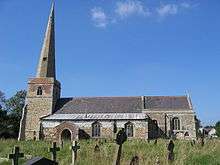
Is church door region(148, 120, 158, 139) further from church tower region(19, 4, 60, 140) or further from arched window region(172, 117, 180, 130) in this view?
church tower region(19, 4, 60, 140)

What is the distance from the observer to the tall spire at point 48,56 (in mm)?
49550

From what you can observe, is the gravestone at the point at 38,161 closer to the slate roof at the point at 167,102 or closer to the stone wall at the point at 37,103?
the slate roof at the point at 167,102

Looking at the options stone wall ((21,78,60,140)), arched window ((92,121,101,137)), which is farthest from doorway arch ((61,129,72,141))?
stone wall ((21,78,60,140))

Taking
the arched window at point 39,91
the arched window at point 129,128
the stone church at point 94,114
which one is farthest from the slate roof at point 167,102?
the arched window at point 39,91

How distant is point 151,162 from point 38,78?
39440 millimetres

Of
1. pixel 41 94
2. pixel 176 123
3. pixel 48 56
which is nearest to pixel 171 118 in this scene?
pixel 176 123

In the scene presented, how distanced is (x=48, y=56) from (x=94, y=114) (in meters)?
10.8

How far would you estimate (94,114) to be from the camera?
4641 centimetres

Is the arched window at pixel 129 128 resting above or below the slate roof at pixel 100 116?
below

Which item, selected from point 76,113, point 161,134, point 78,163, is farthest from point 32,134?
point 78,163

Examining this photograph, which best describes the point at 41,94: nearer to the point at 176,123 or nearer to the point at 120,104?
the point at 120,104

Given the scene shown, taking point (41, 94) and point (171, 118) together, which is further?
point (41, 94)

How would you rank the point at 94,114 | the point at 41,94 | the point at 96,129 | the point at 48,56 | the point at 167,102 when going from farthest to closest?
the point at 48,56 → the point at 41,94 → the point at 167,102 → the point at 94,114 → the point at 96,129

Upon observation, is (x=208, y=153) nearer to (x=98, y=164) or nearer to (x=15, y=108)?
(x=98, y=164)
